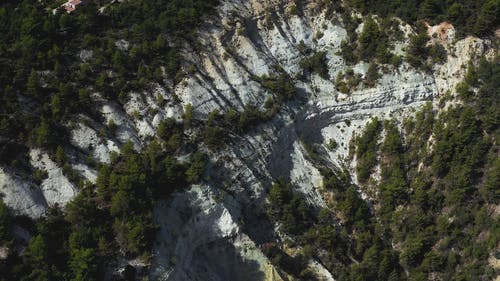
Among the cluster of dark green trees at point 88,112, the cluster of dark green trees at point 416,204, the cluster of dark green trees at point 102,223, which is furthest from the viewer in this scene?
the cluster of dark green trees at point 416,204

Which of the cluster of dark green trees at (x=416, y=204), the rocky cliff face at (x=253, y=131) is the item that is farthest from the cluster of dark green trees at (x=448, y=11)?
the cluster of dark green trees at (x=416, y=204)

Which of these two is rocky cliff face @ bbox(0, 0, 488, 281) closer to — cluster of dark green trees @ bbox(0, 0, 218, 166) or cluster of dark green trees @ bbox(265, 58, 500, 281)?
cluster of dark green trees @ bbox(0, 0, 218, 166)

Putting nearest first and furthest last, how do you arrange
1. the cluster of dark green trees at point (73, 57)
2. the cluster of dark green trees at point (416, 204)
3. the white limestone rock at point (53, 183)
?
the white limestone rock at point (53, 183), the cluster of dark green trees at point (73, 57), the cluster of dark green trees at point (416, 204)

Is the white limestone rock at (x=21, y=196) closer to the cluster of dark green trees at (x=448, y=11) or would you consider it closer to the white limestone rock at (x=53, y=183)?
the white limestone rock at (x=53, y=183)

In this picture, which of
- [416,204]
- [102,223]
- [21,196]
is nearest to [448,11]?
[416,204]

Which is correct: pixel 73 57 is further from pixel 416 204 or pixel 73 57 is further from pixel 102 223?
pixel 416 204

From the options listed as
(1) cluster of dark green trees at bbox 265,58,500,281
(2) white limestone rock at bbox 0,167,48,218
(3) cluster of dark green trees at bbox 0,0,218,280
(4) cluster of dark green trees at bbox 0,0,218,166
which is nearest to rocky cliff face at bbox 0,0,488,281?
(2) white limestone rock at bbox 0,167,48,218

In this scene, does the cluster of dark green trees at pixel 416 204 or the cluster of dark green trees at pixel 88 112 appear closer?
the cluster of dark green trees at pixel 88 112

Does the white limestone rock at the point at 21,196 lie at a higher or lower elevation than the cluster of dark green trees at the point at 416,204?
lower
